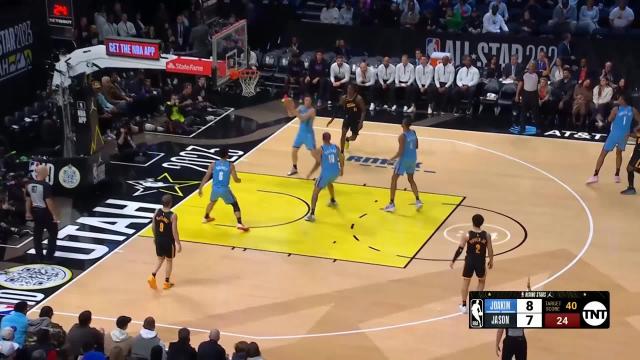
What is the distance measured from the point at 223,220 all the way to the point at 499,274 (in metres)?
5.53

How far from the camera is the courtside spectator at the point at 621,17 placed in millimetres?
30375

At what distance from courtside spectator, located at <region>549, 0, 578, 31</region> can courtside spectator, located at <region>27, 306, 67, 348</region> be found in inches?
763

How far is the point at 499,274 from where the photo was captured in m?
19.2

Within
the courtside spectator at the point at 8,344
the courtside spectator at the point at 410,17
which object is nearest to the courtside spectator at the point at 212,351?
the courtside spectator at the point at 8,344

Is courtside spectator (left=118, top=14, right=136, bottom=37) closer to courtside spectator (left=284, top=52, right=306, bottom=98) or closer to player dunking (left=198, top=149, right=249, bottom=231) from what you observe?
courtside spectator (left=284, top=52, right=306, bottom=98)

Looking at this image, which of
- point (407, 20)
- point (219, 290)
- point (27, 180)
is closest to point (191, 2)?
point (407, 20)

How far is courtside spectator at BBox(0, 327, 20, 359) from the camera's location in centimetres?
1426

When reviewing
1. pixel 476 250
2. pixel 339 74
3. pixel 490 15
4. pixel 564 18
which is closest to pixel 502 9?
pixel 490 15

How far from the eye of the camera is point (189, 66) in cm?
2378

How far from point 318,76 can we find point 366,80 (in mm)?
1334

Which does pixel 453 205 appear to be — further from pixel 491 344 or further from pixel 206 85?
pixel 206 85

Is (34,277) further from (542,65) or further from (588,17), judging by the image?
(588,17)

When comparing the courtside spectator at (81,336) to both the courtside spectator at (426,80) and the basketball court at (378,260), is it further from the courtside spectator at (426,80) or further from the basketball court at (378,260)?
the courtside spectator at (426,80)

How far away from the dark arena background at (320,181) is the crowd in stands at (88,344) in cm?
4
